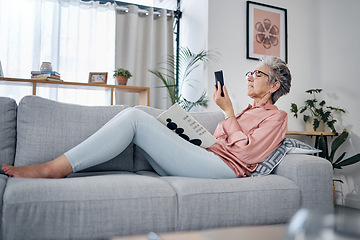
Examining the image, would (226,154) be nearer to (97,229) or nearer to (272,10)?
(97,229)

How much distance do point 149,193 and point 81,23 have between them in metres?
2.94

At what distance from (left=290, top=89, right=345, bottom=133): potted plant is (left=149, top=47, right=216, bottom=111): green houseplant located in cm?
110

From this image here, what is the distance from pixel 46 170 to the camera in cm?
136

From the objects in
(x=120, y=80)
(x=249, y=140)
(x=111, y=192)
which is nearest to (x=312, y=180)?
(x=249, y=140)

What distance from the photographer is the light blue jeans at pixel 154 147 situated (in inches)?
56.8

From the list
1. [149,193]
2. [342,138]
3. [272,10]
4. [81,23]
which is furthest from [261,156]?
[81,23]

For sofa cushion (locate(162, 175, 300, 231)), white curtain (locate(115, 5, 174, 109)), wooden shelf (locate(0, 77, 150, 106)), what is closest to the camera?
sofa cushion (locate(162, 175, 300, 231))

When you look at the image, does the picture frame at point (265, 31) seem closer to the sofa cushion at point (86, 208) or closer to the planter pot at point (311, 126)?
the planter pot at point (311, 126)

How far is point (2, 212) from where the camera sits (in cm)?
110

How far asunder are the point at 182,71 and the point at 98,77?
1032 mm

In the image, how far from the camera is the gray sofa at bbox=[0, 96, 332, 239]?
44.0 inches

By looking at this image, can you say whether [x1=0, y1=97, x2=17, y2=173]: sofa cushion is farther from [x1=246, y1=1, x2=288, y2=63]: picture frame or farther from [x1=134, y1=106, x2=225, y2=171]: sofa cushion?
[x1=246, y1=1, x2=288, y2=63]: picture frame

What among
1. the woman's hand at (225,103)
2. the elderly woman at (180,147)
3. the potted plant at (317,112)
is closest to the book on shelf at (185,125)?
the elderly woman at (180,147)

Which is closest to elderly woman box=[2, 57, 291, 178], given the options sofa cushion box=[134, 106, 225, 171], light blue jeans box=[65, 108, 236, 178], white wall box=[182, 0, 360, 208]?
light blue jeans box=[65, 108, 236, 178]
